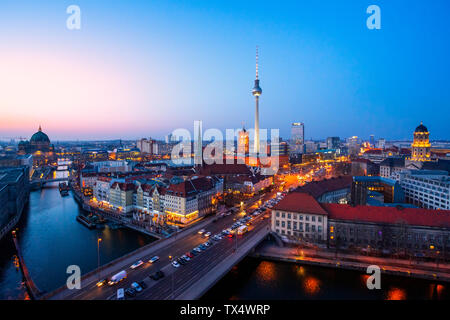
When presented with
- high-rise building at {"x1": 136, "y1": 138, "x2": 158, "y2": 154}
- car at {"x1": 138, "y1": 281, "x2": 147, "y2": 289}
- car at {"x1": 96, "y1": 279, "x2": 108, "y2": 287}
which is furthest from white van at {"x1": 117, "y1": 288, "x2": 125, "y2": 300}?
high-rise building at {"x1": 136, "y1": 138, "x2": 158, "y2": 154}

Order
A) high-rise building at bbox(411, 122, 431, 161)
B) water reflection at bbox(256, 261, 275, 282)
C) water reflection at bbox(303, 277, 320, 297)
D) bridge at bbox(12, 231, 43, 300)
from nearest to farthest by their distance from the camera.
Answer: bridge at bbox(12, 231, 43, 300) → water reflection at bbox(303, 277, 320, 297) → water reflection at bbox(256, 261, 275, 282) → high-rise building at bbox(411, 122, 431, 161)

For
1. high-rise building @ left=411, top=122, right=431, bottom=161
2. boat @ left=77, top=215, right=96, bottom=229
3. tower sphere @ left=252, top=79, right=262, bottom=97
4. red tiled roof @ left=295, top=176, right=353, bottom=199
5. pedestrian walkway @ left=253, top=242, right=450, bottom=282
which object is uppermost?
tower sphere @ left=252, top=79, right=262, bottom=97

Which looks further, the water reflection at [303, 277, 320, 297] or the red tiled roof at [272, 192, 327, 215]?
the red tiled roof at [272, 192, 327, 215]

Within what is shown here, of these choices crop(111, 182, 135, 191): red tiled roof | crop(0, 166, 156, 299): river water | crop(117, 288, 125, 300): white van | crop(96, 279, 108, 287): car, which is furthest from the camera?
crop(111, 182, 135, 191): red tiled roof

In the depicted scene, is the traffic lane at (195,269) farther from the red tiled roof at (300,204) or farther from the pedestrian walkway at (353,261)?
the red tiled roof at (300,204)

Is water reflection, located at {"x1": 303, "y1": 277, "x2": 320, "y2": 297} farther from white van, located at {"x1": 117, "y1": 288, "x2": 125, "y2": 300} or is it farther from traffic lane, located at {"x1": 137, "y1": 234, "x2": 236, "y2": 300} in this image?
white van, located at {"x1": 117, "y1": 288, "x2": 125, "y2": 300}
